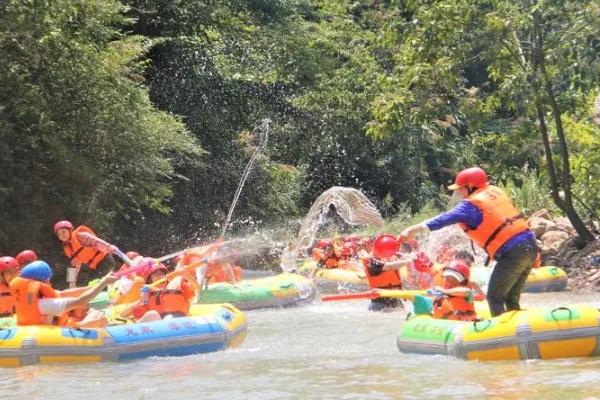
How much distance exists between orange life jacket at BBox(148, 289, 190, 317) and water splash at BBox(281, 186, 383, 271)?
40.8 ft

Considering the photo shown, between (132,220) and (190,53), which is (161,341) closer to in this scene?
(132,220)

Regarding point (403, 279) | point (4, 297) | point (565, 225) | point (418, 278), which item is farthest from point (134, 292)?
point (565, 225)

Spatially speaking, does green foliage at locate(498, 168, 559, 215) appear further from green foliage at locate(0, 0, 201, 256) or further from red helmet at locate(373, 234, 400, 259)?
red helmet at locate(373, 234, 400, 259)

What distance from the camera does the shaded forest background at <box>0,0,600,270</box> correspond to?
1592 centimetres

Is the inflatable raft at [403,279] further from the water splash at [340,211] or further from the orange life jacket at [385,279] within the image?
the water splash at [340,211]

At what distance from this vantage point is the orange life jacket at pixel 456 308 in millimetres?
9289

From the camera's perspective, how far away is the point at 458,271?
9.39 metres

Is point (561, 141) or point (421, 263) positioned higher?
point (561, 141)

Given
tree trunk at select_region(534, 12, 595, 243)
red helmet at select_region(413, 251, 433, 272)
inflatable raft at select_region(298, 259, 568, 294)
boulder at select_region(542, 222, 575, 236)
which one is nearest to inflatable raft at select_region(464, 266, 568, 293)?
inflatable raft at select_region(298, 259, 568, 294)

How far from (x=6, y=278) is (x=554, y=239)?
33.3ft

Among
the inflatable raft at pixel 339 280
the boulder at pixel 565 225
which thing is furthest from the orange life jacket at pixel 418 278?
the boulder at pixel 565 225

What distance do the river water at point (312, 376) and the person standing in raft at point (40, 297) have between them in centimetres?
51

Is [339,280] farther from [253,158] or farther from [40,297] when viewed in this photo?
[40,297]

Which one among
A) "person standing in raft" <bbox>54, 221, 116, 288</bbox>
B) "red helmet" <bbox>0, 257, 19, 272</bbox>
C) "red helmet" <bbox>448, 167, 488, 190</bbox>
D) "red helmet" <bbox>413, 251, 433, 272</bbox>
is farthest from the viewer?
"person standing in raft" <bbox>54, 221, 116, 288</bbox>
